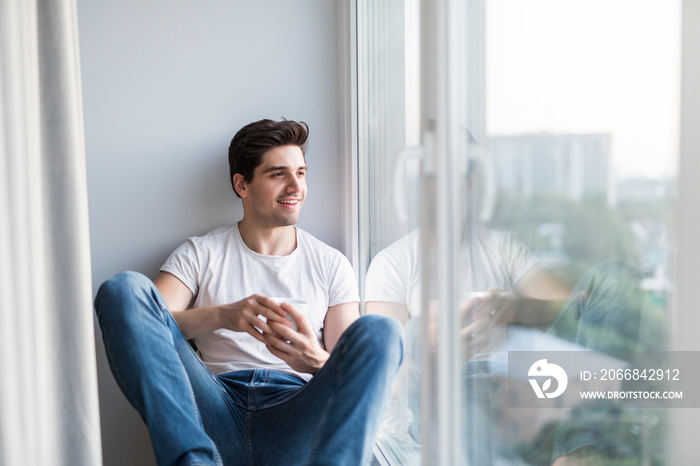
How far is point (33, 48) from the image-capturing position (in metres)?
1.12

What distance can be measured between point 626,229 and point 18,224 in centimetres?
101

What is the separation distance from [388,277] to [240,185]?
0.58 metres

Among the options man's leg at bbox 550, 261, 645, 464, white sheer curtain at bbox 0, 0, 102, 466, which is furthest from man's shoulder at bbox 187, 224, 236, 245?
man's leg at bbox 550, 261, 645, 464

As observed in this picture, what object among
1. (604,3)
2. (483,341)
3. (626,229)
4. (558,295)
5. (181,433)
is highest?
(604,3)

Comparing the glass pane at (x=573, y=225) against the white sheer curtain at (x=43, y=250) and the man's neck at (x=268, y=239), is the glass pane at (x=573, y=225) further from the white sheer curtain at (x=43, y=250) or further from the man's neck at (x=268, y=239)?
the man's neck at (x=268, y=239)

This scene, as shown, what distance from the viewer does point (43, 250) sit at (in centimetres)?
114

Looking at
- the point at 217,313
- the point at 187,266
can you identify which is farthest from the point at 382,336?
the point at 187,266

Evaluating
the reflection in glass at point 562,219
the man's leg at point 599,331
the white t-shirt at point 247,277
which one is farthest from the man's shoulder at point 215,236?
the man's leg at point 599,331

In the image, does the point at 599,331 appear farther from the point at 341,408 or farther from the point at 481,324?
the point at 341,408

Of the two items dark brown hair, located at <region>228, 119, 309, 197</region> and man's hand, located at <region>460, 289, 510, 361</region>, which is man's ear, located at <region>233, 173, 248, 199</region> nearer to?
dark brown hair, located at <region>228, 119, 309, 197</region>

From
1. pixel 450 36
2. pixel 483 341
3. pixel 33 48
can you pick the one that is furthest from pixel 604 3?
pixel 33 48

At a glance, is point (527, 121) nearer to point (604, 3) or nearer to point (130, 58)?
point (604, 3)

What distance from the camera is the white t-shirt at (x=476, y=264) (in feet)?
3.10

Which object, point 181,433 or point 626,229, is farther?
point 181,433
